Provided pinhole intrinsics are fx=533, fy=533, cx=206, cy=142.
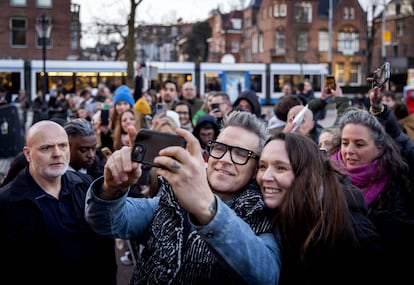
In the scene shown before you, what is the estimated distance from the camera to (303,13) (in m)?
58.8

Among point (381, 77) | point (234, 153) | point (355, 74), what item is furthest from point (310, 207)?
point (355, 74)

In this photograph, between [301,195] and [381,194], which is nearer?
[301,195]

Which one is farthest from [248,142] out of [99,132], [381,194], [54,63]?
[54,63]

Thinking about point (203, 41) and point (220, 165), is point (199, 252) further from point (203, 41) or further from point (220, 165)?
point (203, 41)

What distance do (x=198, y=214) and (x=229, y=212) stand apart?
130 mm

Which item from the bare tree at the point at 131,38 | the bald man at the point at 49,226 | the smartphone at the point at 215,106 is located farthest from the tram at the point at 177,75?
the bald man at the point at 49,226

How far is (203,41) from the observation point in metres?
71.7

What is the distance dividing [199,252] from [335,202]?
0.63 meters

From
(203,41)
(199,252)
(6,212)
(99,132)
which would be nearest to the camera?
(199,252)

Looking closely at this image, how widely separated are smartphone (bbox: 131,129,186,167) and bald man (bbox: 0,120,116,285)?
1.57 metres

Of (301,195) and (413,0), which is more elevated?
(413,0)

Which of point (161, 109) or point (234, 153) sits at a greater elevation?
point (161, 109)

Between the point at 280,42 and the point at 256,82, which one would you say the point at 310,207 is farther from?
the point at 280,42

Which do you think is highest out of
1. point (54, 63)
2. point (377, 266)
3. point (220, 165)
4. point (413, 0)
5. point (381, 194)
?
point (413, 0)
